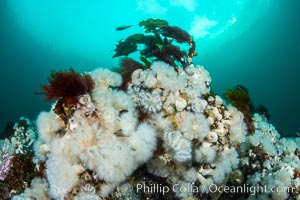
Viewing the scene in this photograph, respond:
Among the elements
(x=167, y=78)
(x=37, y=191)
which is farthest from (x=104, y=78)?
(x=37, y=191)

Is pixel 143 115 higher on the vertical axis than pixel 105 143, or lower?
higher

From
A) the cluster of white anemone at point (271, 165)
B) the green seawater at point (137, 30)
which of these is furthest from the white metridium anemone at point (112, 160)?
the green seawater at point (137, 30)

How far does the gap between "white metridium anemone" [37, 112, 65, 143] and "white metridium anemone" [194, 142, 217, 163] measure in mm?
1730

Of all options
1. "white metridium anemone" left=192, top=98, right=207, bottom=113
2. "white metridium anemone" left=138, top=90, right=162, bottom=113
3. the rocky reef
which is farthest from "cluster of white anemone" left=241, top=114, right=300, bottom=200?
"white metridium anemone" left=138, top=90, right=162, bottom=113

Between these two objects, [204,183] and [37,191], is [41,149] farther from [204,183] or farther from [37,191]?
[204,183]

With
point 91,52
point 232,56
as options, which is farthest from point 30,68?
point 232,56

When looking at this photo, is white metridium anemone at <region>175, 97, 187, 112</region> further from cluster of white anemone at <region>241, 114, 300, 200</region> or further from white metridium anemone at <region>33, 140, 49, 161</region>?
white metridium anemone at <region>33, 140, 49, 161</region>

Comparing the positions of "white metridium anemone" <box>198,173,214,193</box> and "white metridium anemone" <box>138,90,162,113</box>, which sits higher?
"white metridium anemone" <box>138,90,162,113</box>

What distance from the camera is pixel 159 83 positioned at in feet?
12.0

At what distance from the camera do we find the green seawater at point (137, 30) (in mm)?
68750

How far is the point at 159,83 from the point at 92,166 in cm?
141

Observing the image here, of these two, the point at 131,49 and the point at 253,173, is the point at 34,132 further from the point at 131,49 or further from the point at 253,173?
the point at 253,173

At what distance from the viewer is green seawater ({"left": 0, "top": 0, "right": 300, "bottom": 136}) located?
226 feet

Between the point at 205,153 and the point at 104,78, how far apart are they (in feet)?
5.38
